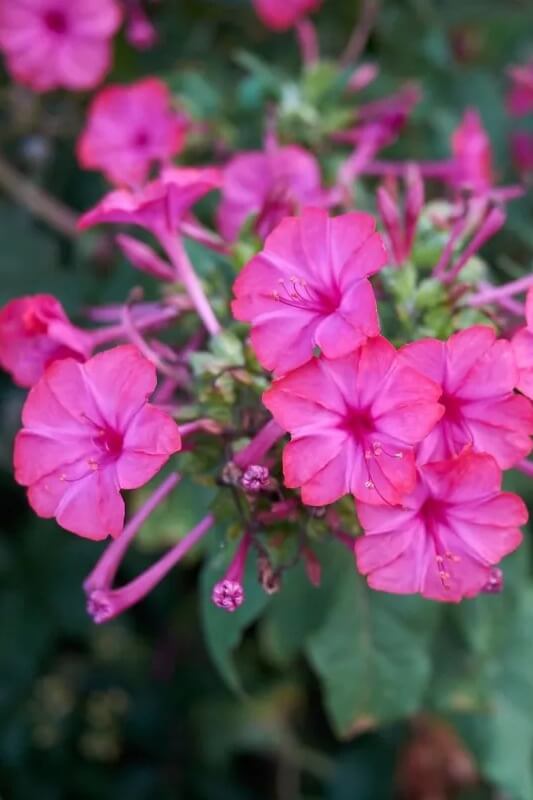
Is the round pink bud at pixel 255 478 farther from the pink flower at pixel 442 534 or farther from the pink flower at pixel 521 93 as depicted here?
A: the pink flower at pixel 521 93

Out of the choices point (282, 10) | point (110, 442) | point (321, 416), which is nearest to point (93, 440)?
point (110, 442)

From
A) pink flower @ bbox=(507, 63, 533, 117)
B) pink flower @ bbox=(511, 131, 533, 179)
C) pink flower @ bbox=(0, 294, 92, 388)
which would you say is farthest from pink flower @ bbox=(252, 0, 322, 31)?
pink flower @ bbox=(0, 294, 92, 388)

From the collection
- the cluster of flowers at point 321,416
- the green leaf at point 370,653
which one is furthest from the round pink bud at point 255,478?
the green leaf at point 370,653

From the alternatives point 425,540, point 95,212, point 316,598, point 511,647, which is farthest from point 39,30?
point 511,647

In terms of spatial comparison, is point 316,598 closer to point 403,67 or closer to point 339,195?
point 339,195

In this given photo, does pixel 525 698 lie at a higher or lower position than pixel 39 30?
lower

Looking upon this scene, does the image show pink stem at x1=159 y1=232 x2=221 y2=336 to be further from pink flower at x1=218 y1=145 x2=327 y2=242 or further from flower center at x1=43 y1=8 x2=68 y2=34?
flower center at x1=43 y1=8 x2=68 y2=34

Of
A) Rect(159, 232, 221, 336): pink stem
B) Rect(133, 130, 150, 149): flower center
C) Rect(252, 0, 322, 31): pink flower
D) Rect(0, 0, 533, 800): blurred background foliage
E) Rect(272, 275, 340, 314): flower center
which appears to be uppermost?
A: Rect(272, 275, 340, 314): flower center
